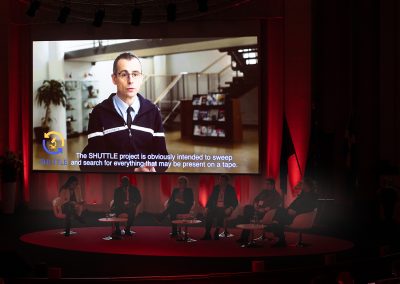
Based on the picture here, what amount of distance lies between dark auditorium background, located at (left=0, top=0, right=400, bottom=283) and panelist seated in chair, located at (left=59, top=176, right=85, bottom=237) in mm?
839

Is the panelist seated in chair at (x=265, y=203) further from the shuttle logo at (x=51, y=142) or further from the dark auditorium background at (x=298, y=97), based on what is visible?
the shuttle logo at (x=51, y=142)

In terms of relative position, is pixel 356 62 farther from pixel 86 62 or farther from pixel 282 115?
pixel 86 62

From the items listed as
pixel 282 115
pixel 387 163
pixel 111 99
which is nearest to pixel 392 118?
pixel 387 163

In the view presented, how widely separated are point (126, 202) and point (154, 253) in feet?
4.98

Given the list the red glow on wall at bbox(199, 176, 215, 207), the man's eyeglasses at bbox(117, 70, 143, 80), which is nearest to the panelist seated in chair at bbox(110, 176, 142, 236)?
the red glow on wall at bbox(199, 176, 215, 207)

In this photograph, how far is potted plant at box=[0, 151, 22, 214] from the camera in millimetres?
12516

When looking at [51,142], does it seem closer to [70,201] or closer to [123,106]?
[123,106]

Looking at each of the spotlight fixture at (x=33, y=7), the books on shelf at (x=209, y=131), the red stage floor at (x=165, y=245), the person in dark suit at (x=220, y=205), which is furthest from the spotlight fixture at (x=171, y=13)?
the red stage floor at (x=165, y=245)

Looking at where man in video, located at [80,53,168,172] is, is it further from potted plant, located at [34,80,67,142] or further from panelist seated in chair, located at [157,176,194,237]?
panelist seated in chair, located at [157,176,194,237]

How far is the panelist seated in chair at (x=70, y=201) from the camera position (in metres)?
10.5

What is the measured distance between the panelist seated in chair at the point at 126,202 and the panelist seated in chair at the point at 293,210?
198 cm

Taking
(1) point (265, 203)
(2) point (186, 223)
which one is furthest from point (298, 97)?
(2) point (186, 223)

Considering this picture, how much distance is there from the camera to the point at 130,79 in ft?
39.6

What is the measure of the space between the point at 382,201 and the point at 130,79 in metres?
4.40
